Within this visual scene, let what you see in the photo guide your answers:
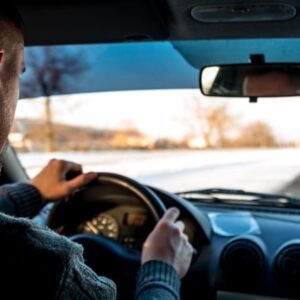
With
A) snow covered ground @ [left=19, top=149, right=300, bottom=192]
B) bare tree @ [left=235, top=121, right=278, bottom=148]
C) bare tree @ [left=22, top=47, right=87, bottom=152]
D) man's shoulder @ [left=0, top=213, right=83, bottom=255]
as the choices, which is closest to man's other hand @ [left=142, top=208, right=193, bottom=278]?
man's shoulder @ [left=0, top=213, right=83, bottom=255]

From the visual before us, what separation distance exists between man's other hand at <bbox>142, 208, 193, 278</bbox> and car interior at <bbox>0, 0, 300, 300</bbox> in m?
0.57

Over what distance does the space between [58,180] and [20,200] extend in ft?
0.88

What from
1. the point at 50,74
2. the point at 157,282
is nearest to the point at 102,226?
the point at 157,282

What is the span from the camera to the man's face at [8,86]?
1.32 m

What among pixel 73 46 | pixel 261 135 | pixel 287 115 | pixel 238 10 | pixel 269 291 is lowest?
pixel 269 291

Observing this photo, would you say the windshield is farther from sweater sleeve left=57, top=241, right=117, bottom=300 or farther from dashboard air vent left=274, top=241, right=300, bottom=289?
sweater sleeve left=57, top=241, right=117, bottom=300

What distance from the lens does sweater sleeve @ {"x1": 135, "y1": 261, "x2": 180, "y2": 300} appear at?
2.03 meters

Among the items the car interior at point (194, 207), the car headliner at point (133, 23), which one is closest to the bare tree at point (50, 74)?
the car interior at point (194, 207)

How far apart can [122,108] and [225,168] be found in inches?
33.9

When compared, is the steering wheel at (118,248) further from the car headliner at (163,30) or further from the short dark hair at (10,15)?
the short dark hair at (10,15)

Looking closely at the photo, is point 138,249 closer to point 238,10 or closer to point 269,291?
point 269,291

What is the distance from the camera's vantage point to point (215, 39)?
332 cm

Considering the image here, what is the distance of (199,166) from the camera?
482cm

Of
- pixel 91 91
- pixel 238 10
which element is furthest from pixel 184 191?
pixel 238 10
